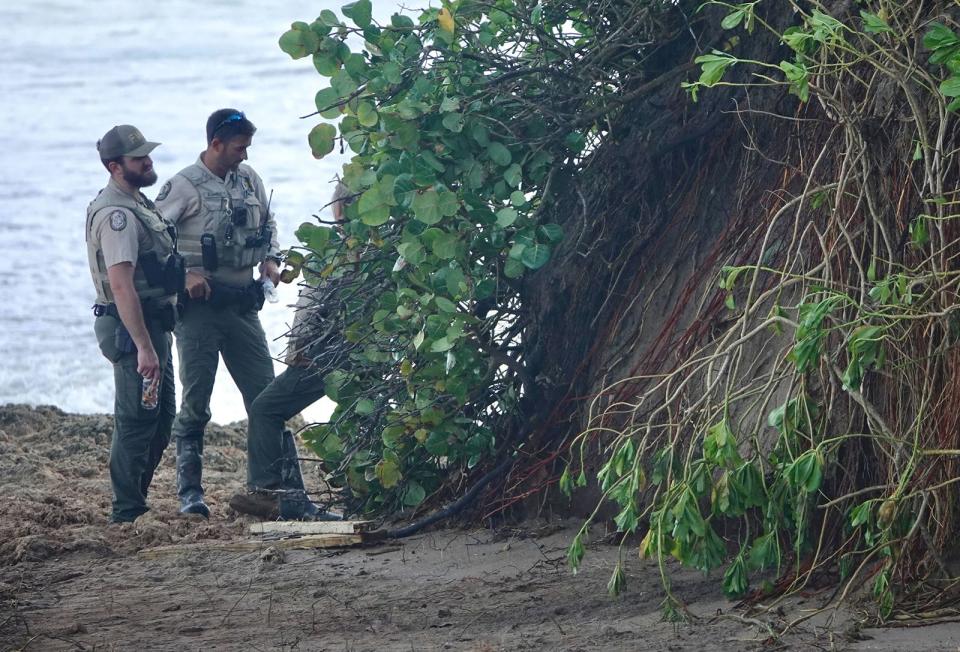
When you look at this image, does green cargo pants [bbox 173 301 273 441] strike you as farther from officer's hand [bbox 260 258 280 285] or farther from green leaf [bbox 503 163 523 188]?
green leaf [bbox 503 163 523 188]

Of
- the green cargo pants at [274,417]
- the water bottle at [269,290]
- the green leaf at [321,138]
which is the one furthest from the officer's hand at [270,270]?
the green leaf at [321,138]

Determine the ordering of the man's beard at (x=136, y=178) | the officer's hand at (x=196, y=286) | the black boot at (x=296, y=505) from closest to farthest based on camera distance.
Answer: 1. the black boot at (x=296, y=505)
2. the man's beard at (x=136, y=178)
3. the officer's hand at (x=196, y=286)

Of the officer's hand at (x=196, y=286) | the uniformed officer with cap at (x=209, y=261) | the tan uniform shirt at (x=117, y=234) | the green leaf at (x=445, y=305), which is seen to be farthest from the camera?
the uniformed officer with cap at (x=209, y=261)

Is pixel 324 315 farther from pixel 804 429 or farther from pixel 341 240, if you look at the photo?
pixel 804 429

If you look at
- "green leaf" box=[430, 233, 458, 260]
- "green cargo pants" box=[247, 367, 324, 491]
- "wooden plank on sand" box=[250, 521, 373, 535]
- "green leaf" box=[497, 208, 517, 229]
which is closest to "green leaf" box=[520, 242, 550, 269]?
"green leaf" box=[497, 208, 517, 229]

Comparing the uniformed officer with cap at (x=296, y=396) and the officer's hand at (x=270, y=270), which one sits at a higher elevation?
the officer's hand at (x=270, y=270)

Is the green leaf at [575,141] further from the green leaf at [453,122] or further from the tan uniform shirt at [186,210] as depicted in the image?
the tan uniform shirt at [186,210]

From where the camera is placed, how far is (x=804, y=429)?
13.1 feet

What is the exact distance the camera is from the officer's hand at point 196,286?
6.67 m

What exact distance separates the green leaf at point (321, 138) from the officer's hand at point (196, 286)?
1568 mm

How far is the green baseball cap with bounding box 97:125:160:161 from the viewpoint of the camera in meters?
6.50

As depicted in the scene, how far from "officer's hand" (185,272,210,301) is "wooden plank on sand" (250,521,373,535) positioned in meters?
1.42

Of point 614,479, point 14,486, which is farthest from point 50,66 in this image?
point 614,479

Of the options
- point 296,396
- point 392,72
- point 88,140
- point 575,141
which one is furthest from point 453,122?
point 88,140
